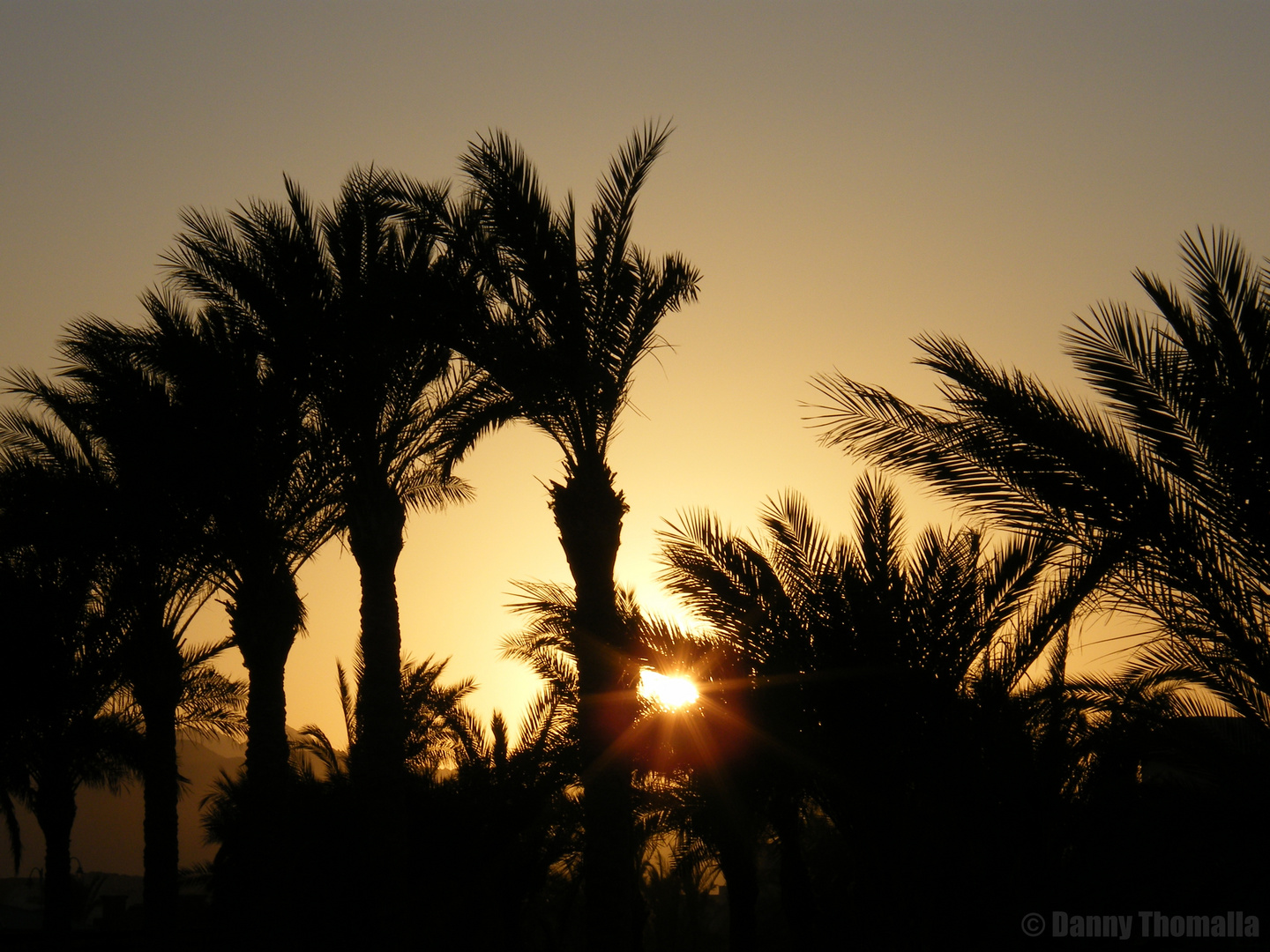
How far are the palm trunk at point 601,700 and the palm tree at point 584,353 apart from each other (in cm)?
1

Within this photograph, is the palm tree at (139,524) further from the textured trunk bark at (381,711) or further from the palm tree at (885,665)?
the palm tree at (885,665)

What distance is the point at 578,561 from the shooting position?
35.1 feet

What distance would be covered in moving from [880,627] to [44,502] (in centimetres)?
943

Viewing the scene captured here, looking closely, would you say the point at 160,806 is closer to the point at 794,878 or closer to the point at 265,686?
the point at 265,686

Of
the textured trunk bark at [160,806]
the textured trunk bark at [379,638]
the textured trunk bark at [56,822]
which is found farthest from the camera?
the textured trunk bark at [56,822]

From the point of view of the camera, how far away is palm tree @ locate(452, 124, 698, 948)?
1020 cm

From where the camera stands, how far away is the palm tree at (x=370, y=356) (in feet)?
37.6

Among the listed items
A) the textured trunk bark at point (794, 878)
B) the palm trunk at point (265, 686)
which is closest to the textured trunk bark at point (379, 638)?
the palm trunk at point (265, 686)

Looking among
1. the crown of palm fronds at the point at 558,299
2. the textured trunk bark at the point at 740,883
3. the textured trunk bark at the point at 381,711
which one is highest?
the crown of palm fronds at the point at 558,299

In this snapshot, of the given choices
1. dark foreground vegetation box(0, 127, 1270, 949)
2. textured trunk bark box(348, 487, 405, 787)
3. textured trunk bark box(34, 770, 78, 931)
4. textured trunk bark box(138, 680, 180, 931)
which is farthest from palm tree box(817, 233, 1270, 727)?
textured trunk bark box(34, 770, 78, 931)

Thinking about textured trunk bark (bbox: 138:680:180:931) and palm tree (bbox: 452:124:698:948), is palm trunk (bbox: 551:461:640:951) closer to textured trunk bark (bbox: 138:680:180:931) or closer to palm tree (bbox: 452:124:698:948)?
palm tree (bbox: 452:124:698:948)

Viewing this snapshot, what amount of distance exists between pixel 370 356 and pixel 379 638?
3.13 metres

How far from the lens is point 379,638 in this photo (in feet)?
38.8

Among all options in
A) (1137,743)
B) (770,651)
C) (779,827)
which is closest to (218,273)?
(770,651)
